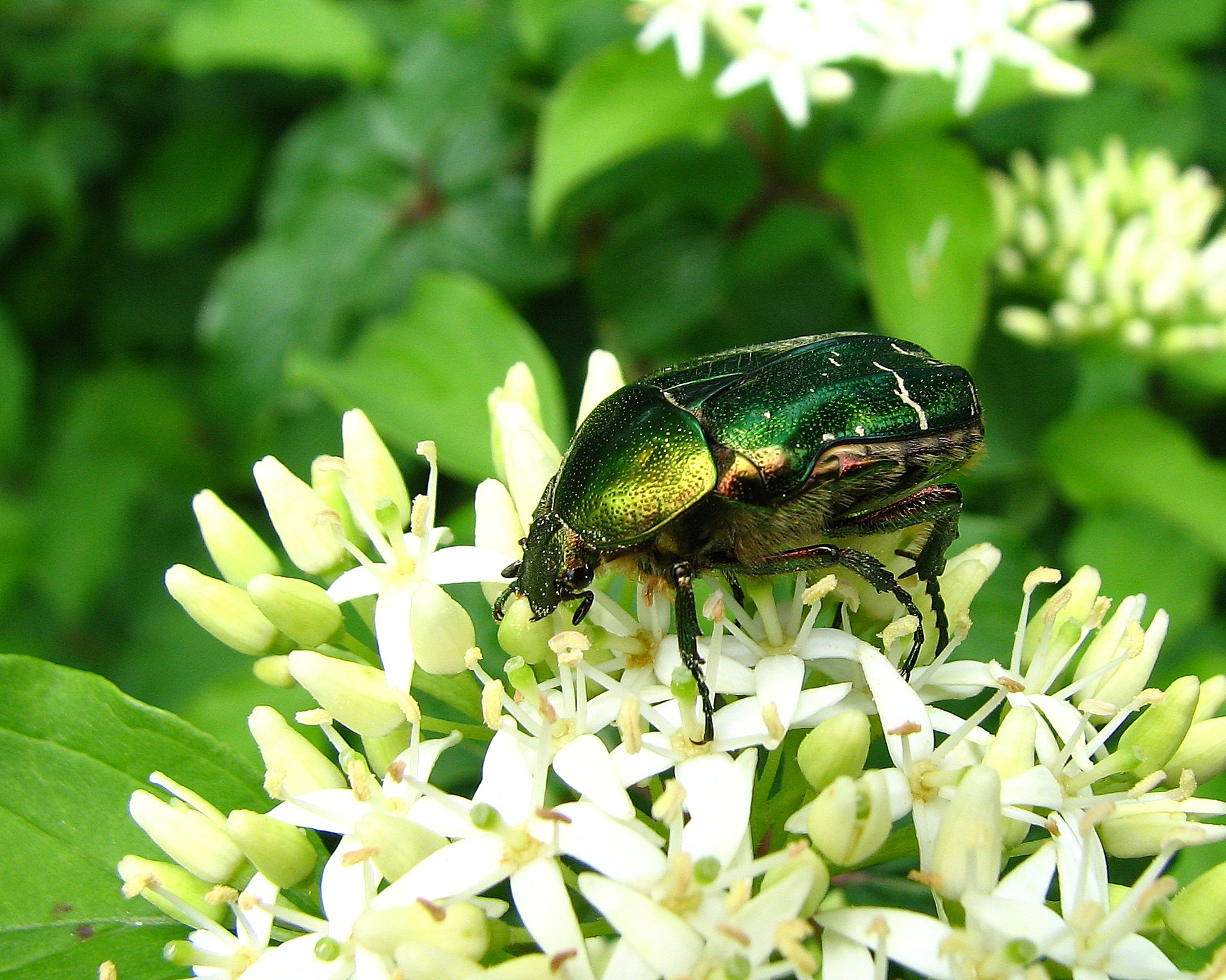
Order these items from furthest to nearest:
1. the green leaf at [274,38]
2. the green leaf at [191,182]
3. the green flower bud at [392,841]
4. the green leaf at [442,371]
→ the green leaf at [191,182]
the green leaf at [274,38]
the green leaf at [442,371]
the green flower bud at [392,841]

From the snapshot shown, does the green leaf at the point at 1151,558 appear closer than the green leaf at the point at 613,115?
No

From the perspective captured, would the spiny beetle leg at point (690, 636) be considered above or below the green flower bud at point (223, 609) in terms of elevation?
below

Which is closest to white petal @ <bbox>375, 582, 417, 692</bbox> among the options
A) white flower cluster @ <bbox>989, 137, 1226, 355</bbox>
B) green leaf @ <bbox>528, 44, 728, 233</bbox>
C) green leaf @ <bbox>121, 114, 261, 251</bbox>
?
green leaf @ <bbox>528, 44, 728, 233</bbox>

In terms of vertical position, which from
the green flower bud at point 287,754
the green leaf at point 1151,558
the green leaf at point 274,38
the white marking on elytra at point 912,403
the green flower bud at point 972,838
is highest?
the green leaf at point 274,38

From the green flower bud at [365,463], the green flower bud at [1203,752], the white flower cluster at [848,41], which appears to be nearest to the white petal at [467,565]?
A: the green flower bud at [365,463]

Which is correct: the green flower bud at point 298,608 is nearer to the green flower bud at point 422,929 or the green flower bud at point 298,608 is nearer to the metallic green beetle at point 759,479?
the metallic green beetle at point 759,479

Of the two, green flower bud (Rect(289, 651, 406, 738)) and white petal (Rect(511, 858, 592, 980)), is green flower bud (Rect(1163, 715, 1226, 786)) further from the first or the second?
green flower bud (Rect(289, 651, 406, 738))

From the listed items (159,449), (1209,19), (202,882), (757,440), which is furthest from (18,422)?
(1209,19)
